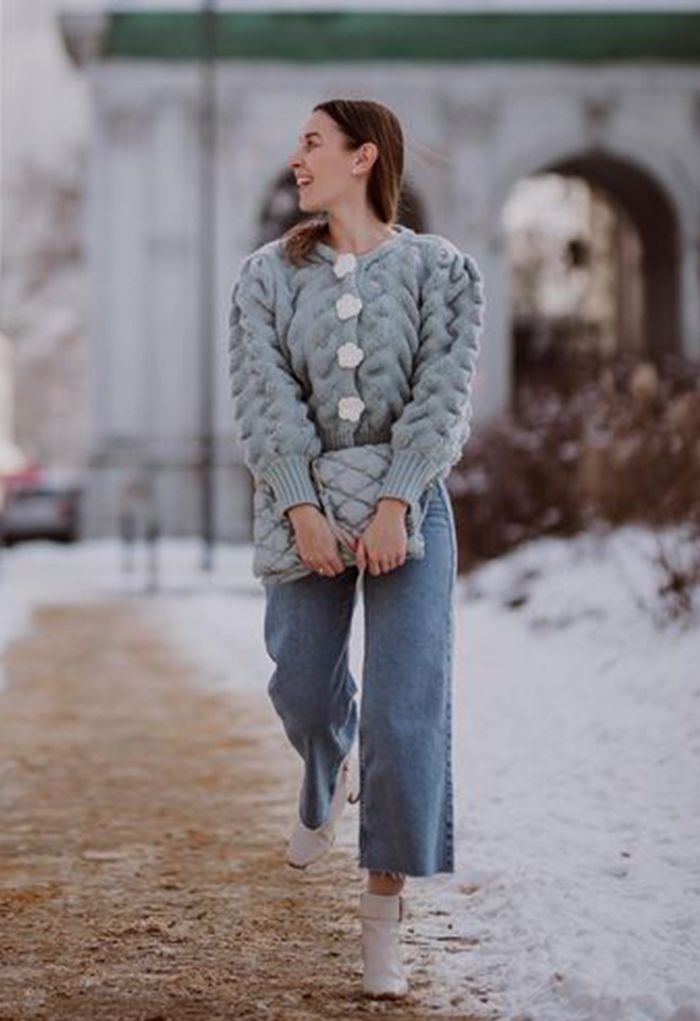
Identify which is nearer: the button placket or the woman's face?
the button placket

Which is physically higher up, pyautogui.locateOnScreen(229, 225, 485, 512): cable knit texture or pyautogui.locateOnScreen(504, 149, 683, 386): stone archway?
pyautogui.locateOnScreen(504, 149, 683, 386): stone archway

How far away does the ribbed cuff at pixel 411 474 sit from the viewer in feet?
15.3

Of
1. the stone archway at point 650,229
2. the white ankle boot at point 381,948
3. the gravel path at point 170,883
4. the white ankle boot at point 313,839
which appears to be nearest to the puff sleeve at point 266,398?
the white ankle boot at point 313,839

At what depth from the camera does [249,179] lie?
35.2 meters

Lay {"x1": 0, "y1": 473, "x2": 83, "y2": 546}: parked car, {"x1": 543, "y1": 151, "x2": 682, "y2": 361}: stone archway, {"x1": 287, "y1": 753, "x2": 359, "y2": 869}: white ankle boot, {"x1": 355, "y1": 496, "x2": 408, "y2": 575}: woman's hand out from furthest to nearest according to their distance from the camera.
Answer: {"x1": 0, "y1": 473, "x2": 83, "y2": 546}: parked car < {"x1": 543, "y1": 151, "x2": 682, "y2": 361}: stone archway < {"x1": 287, "y1": 753, "x2": 359, "y2": 869}: white ankle boot < {"x1": 355, "y1": 496, "x2": 408, "y2": 575}: woman's hand

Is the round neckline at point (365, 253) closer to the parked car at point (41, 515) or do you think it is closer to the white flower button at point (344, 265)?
the white flower button at point (344, 265)

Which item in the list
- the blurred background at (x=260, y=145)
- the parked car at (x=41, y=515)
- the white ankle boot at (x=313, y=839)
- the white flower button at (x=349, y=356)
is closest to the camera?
the white flower button at (x=349, y=356)

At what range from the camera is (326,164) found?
4898mm

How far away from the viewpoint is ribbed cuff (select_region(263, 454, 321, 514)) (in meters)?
4.70

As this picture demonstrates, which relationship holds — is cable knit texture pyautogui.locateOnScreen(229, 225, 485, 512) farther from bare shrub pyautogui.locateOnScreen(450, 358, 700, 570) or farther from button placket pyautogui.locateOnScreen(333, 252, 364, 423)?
bare shrub pyautogui.locateOnScreen(450, 358, 700, 570)

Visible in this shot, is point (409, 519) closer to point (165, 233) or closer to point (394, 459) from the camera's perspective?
point (394, 459)

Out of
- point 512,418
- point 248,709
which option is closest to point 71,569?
point 512,418

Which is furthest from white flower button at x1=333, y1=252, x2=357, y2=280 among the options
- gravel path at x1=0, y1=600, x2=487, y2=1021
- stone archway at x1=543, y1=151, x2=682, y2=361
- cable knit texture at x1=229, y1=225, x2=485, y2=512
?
stone archway at x1=543, y1=151, x2=682, y2=361

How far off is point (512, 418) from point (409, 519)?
56.5 ft
